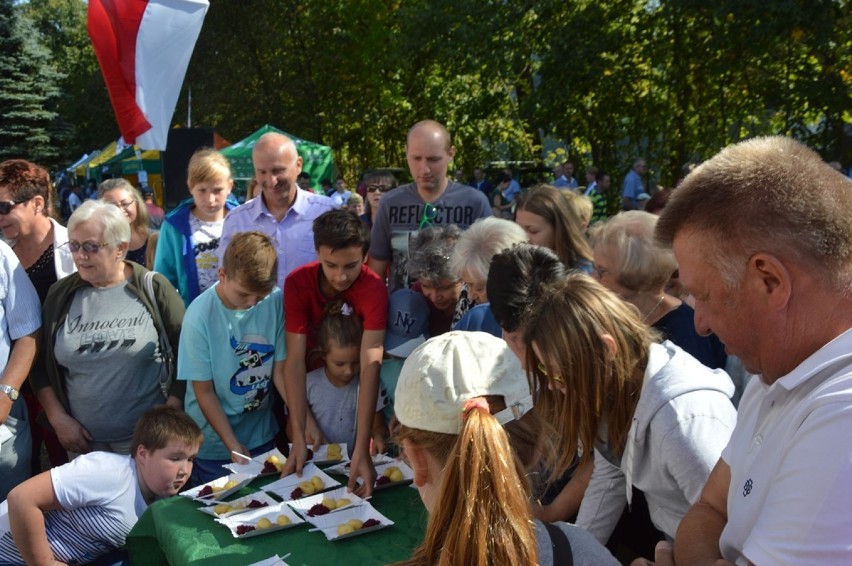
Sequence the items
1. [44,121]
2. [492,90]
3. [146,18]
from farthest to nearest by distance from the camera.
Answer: [44,121]
[492,90]
[146,18]

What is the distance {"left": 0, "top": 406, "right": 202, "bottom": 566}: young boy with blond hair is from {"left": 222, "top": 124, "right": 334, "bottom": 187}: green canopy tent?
13.4 metres

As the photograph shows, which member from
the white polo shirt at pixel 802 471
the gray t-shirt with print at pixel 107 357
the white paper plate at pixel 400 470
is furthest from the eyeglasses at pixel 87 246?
the white polo shirt at pixel 802 471

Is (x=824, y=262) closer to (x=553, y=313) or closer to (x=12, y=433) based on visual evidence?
(x=553, y=313)

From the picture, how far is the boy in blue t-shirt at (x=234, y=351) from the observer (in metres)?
3.10

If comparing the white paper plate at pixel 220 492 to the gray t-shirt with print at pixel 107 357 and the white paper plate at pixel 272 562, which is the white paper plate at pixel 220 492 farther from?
the gray t-shirt with print at pixel 107 357

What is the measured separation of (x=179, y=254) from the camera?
416 cm

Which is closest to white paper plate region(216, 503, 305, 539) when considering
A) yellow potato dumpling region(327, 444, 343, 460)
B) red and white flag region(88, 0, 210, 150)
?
yellow potato dumpling region(327, 444, 343, 460)

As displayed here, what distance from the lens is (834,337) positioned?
3.72 ft

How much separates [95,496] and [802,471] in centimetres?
243

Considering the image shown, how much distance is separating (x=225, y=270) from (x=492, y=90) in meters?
16.2

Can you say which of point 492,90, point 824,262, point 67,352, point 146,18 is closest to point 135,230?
point 146,18

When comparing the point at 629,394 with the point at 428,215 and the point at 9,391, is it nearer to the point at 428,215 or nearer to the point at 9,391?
the point at 428,215

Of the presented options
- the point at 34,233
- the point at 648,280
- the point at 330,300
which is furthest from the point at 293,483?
the point at 34,233

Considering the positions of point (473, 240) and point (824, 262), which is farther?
point (473, 240)
